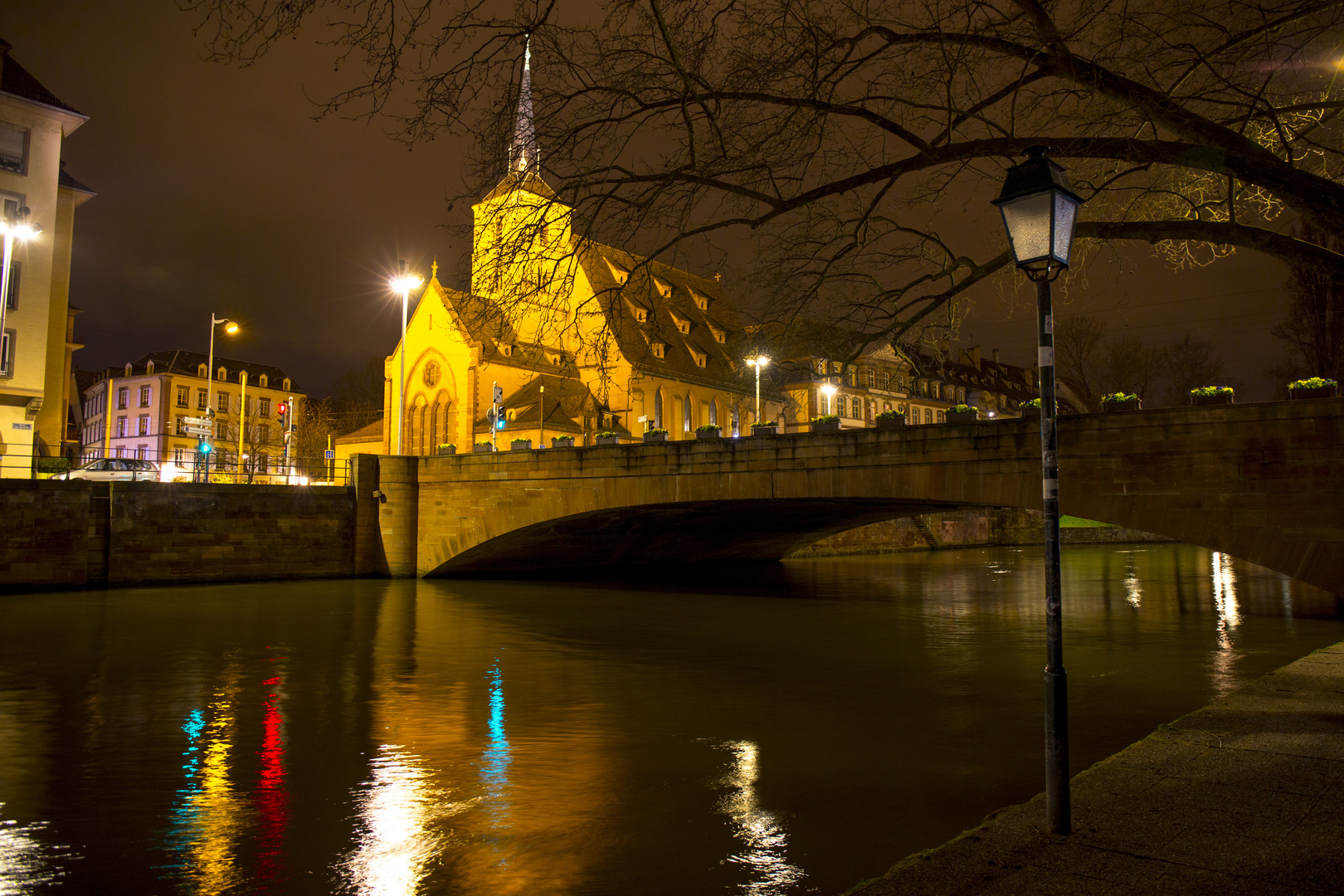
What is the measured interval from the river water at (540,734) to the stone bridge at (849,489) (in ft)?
7.65

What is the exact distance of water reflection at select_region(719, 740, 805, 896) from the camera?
18.1 feet

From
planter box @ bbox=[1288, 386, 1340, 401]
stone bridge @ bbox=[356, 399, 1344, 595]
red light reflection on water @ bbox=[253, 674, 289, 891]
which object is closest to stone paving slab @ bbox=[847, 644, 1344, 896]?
red light reflection on water @ bbox=[253, 674, 289, 891]

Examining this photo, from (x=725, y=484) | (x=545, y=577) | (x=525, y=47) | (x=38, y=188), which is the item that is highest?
(x=38, y=188)

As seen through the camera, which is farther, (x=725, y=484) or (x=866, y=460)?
(x=725, y=484)

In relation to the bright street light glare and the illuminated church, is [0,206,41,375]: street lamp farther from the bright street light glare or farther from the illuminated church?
the illuminated church

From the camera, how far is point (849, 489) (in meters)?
21.2

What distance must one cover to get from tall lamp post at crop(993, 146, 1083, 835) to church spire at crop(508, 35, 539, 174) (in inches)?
142

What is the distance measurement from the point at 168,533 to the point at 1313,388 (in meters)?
27.2

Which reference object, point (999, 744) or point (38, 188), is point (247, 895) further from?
point (38, 188)

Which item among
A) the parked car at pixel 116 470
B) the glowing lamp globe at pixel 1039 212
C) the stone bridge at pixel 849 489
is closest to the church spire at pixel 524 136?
the glowing lamp globe at pixel 1039 212

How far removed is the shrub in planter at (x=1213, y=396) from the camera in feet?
53.4

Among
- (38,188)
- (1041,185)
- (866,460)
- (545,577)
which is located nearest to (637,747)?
(1041,185)

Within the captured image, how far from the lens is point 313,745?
9.32m

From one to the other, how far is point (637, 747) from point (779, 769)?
160 centimetres
